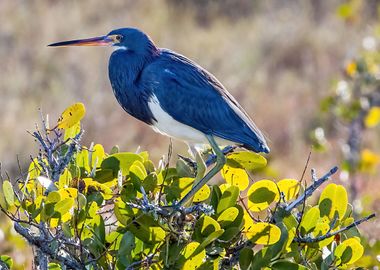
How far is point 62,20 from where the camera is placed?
10352 mm

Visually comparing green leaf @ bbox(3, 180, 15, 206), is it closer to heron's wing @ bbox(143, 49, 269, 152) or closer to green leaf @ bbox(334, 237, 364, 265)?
green leaf @ bbox(334, 237, 364, 265)

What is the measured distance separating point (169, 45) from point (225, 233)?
25.6ft

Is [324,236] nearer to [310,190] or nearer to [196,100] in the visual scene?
[310,190]

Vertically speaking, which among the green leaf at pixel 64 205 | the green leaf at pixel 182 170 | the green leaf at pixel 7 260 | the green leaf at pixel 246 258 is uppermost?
the green leaf at pixel 182 170

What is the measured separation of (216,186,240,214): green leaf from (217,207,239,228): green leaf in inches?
1.1

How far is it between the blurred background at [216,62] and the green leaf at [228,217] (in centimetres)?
296

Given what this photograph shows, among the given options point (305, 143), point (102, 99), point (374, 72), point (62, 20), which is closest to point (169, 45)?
point (62, 20)

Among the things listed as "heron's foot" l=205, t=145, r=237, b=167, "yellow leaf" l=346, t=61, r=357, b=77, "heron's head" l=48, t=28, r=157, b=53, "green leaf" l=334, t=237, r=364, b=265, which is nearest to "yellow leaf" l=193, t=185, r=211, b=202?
"green leaf" l=334, t=237, r=364, b=265

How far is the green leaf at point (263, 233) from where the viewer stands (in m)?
2.28

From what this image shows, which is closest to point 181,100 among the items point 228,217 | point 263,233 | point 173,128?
point 173,128

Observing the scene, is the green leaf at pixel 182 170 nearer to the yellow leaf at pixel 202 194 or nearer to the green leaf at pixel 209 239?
the yellow leaf at pixel 202 194

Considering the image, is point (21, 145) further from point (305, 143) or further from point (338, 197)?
point (338, 197)

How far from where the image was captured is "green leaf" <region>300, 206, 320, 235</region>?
2.41 m

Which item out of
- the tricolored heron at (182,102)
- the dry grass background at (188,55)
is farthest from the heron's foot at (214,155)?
the dry grass background at (188,55)
